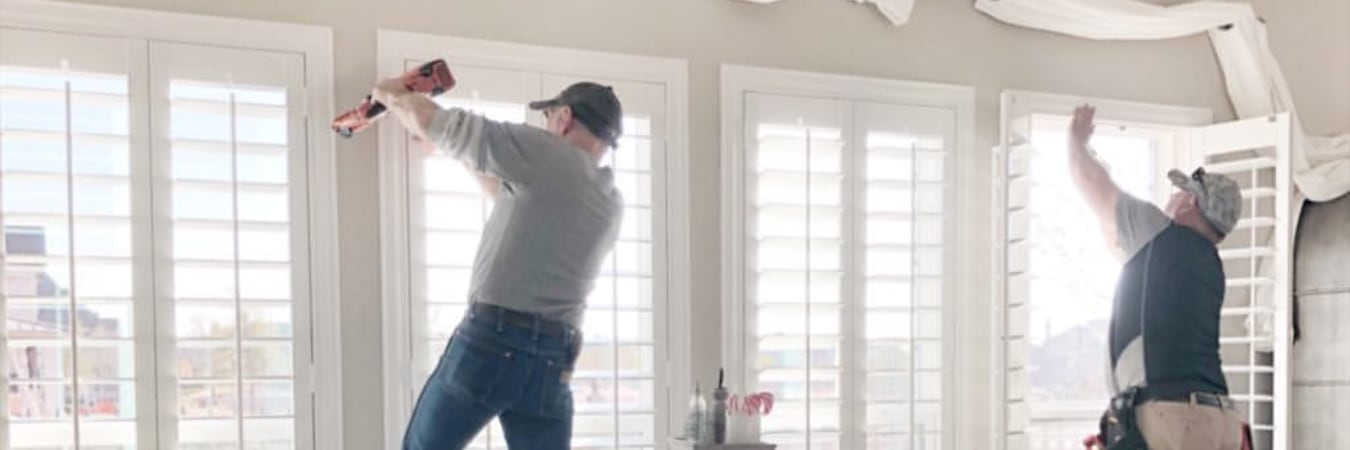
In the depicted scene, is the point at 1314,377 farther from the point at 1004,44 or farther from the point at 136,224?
the point at 136,224

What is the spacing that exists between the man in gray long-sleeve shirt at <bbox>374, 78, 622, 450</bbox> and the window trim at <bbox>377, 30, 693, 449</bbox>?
0.35 metres

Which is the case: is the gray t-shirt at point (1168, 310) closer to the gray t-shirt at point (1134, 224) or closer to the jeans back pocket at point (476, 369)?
the gray t-shirt at point (1134, 224)

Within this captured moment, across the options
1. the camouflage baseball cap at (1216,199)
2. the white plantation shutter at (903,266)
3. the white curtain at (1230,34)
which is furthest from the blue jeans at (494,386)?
the white curtain at (1230,34)

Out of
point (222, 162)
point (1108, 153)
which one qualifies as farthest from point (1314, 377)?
point (222, 162)

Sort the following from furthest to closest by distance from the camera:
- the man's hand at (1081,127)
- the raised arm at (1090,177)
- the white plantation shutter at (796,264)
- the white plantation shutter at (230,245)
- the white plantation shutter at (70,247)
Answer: the white plantation shutter at (796,264) → the man's hand at (1081,127) → the raised arm at (1090,177) → the white plantation shutter at (230,245) → the white plantation shutter at (70,247)

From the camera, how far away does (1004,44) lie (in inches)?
130

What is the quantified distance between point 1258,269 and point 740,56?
2167 millimetres

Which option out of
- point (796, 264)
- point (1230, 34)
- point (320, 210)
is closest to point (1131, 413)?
point (796, 264)

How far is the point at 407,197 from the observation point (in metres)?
2.59

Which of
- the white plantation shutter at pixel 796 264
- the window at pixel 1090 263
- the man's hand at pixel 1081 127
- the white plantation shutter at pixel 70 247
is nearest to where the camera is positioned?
the white plantation shutter at pixel 70 247

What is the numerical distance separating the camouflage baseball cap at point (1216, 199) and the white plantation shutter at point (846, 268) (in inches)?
30.2

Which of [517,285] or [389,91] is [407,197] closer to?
[389,91]

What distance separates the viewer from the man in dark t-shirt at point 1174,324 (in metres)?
2.48

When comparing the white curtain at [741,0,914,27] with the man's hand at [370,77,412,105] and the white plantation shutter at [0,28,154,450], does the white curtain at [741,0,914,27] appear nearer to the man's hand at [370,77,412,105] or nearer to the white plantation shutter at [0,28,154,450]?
the man's hand at [370,77,412,105]
